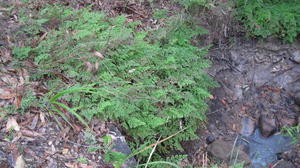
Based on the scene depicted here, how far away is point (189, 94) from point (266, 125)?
2.28 metres

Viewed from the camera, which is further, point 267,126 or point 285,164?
point 267,126

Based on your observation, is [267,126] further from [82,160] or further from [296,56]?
[82,160]

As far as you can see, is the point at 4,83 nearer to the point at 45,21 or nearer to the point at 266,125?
the point at 45,21

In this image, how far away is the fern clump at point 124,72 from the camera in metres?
3.38

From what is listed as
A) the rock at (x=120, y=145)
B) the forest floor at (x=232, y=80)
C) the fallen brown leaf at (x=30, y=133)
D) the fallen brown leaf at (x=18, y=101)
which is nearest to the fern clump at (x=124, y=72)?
the rock at (x=120, y=145)

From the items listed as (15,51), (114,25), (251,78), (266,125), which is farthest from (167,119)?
(251,78)

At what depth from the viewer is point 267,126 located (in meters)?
5.21

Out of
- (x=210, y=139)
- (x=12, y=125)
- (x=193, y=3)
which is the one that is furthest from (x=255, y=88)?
(x=12, y=125)

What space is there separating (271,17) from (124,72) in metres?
3.34

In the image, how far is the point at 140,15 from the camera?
5227 millimetres

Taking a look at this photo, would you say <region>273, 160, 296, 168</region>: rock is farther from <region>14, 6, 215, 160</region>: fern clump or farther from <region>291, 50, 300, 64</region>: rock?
<region>291, 50, 300, 64</region>: rock

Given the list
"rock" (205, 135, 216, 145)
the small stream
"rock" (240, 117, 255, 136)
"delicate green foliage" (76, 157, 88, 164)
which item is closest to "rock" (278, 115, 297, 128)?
the small stream

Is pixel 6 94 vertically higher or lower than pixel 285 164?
higher

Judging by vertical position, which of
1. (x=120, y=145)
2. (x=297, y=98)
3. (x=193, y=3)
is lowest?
(x=297, y=98)
